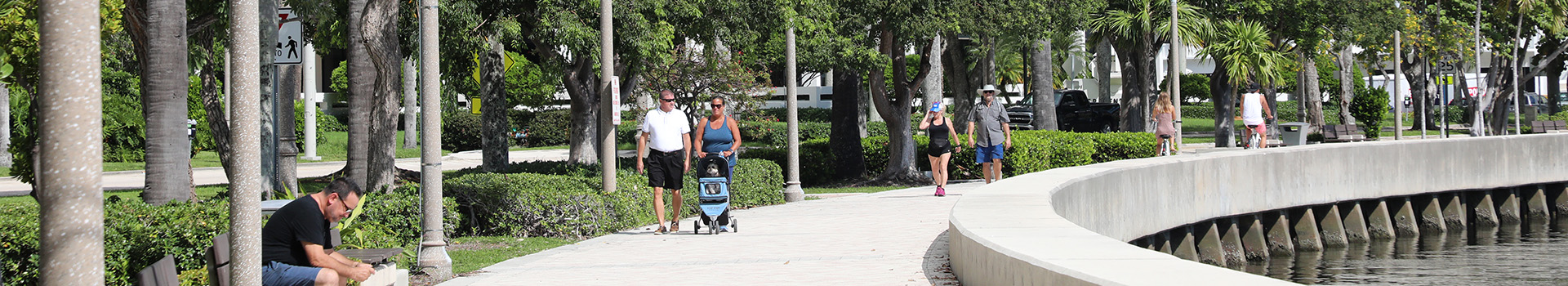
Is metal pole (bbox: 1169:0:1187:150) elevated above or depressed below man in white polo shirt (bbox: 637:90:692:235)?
above

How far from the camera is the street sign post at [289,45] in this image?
A: 642 inches

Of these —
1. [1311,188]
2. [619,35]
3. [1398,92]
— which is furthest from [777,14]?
[1398,92]

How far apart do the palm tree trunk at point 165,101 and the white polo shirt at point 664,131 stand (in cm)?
375

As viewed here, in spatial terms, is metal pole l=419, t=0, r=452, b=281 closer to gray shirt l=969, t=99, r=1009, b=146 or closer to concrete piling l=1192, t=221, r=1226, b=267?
gray shirt l=969, t=99, r=1009, b=146

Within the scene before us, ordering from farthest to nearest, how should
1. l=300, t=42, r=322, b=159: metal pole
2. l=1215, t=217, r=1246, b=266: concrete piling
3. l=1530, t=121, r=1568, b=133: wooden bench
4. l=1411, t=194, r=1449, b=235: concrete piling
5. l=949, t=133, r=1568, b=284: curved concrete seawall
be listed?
l=1530, t=121, r=1568, b=133: wooden bench → l=300, t=42, r=322, b=159: metal pole → l=1411, t=194, r=1449, b=235: concrete piling → l=1215, t=217, r=1246, b=266: concrete piling → l=949, t=133, r=1568, b=284: curved concrete seawall

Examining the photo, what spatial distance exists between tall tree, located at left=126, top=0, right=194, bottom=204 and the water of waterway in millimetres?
11471

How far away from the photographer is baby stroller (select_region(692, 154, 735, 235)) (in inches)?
510

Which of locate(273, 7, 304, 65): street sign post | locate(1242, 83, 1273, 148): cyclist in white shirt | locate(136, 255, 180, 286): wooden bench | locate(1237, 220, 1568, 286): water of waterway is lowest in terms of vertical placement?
locate(1237, 220, 1568, 286): water of waterway

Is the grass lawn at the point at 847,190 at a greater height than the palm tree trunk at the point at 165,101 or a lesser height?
lesser

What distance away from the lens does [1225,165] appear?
17.5 metres

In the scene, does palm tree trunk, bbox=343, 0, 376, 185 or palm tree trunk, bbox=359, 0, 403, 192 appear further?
palm tree trunk, bbox=343, 0, 376, 185

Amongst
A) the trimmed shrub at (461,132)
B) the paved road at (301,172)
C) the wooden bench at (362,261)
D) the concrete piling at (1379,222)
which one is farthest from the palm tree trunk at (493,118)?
the trimmed shrub at (461,132)

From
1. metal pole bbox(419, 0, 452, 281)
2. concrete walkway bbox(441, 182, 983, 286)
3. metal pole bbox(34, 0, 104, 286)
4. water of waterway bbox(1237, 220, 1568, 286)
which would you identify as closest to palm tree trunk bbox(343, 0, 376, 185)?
concrete walkway bbox(441, 182, 983, 286)

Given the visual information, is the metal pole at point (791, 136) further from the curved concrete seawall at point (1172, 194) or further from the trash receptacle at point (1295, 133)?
the trash receptacle at point (1295, 133)
